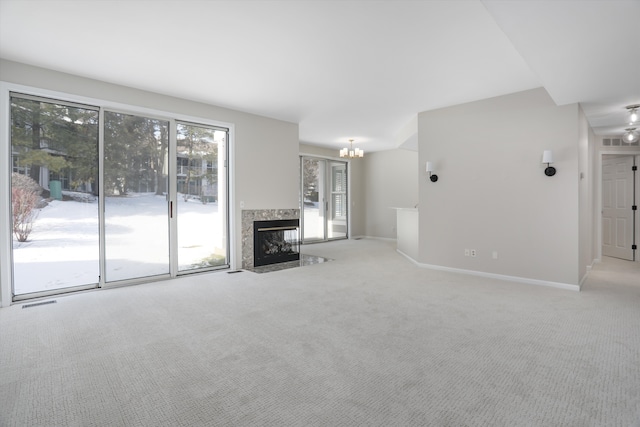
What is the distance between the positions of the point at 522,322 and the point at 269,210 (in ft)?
14.5

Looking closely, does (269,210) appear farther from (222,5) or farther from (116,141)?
(222,5)

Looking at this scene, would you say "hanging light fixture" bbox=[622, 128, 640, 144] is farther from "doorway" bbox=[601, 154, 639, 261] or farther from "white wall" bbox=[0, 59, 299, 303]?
"white wall" bbox=[0, 59, 299, 303]

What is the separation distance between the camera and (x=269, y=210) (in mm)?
6148

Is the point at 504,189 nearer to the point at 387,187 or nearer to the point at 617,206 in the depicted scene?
the point at 617,206

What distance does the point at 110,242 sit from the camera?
14.7 ft

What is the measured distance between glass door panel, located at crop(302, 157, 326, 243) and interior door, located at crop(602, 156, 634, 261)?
687 centimetres

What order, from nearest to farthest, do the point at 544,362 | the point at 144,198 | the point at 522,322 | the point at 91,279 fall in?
the point at 544,362, the point at 522,322, the point at 91,279, the point at 144,198

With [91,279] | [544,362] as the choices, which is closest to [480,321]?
[544,362]

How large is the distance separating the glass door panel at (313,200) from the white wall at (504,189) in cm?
412

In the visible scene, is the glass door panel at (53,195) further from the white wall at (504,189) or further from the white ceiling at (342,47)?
the white wall at (504,189)

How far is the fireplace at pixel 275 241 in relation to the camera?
595cm

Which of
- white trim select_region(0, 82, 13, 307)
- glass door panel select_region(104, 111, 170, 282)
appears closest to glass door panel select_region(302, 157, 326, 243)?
glass door panel select_region(104, 111, 170, 282)

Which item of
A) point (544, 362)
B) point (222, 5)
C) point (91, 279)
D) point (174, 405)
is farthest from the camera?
point (91, 279)

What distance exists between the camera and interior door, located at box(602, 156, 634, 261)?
21.5ft
